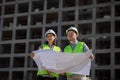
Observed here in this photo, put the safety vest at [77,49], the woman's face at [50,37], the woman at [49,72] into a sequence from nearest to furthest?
the safety vest at [77,49] < the woman at [49,72] < the woman's face at [50,37]

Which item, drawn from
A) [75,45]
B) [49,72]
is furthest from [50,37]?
[49,72]

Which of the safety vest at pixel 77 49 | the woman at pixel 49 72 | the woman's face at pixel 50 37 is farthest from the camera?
the woman's face at pixel 50 37

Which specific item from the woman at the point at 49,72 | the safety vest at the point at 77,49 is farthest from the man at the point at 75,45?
Answer: the woman at the point at 49,72

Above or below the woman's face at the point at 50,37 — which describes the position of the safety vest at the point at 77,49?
below

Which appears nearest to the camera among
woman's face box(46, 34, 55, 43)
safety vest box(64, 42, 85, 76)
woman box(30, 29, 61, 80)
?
safety vest box(64, 42, 85, 76)

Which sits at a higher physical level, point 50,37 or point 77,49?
point 50,37

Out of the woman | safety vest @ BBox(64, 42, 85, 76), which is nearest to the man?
safety vest @ BBox(64, 42, 85, 76)

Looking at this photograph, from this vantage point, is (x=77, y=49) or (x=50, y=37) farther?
(x=50, y=37)

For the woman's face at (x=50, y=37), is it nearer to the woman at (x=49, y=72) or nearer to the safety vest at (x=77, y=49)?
the woman at (x=49, y=72)

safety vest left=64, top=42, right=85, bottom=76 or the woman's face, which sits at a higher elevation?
the woman's face

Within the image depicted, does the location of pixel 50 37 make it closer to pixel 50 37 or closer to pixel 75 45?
pixel 50 37

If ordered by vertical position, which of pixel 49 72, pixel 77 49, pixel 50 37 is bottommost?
pixel 49 72

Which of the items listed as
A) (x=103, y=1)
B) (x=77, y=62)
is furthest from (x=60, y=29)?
(x=77, y=62)

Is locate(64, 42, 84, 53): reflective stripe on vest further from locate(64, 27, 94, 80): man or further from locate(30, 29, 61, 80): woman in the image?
locate(30, 29, 61, 80): woman
